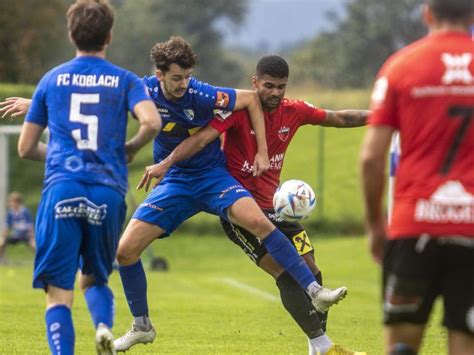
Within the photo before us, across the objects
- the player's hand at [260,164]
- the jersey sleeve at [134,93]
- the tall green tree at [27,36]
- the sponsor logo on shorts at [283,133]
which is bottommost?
the tall green tree at [27,36]

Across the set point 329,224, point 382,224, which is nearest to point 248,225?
point 382,224

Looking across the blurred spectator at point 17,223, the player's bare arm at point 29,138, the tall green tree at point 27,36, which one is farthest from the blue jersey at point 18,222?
the tall green tree at point 27,36

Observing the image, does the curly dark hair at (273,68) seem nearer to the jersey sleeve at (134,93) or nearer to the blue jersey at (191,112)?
the blue jersey at (191,112)

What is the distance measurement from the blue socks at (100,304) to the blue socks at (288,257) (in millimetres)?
1847

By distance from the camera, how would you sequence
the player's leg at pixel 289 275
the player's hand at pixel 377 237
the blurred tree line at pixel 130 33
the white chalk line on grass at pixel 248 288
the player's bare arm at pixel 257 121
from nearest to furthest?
the player's hand at pixel 377 237 → the player's leg at pixel 289 275 → the player's bare arm at pixel 257 121 → the white chalk line on grass at pixel 248 288 → the blurred tree line at pixel 130 33

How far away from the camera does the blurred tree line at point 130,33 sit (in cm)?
4925

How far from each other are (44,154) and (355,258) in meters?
20.1

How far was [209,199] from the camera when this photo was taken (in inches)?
356

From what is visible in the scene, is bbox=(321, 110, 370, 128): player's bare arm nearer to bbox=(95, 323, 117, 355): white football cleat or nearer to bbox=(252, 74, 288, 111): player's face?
bbox=(252, 74, 288, 111): player's face

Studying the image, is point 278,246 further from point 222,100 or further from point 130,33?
point 130,33

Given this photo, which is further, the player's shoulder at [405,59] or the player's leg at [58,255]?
the player's leg at [58,255]

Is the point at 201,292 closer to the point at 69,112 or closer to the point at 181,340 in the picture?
the point at 181,340

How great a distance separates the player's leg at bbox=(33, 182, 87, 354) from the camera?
264 inches

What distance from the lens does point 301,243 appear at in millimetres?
9391
